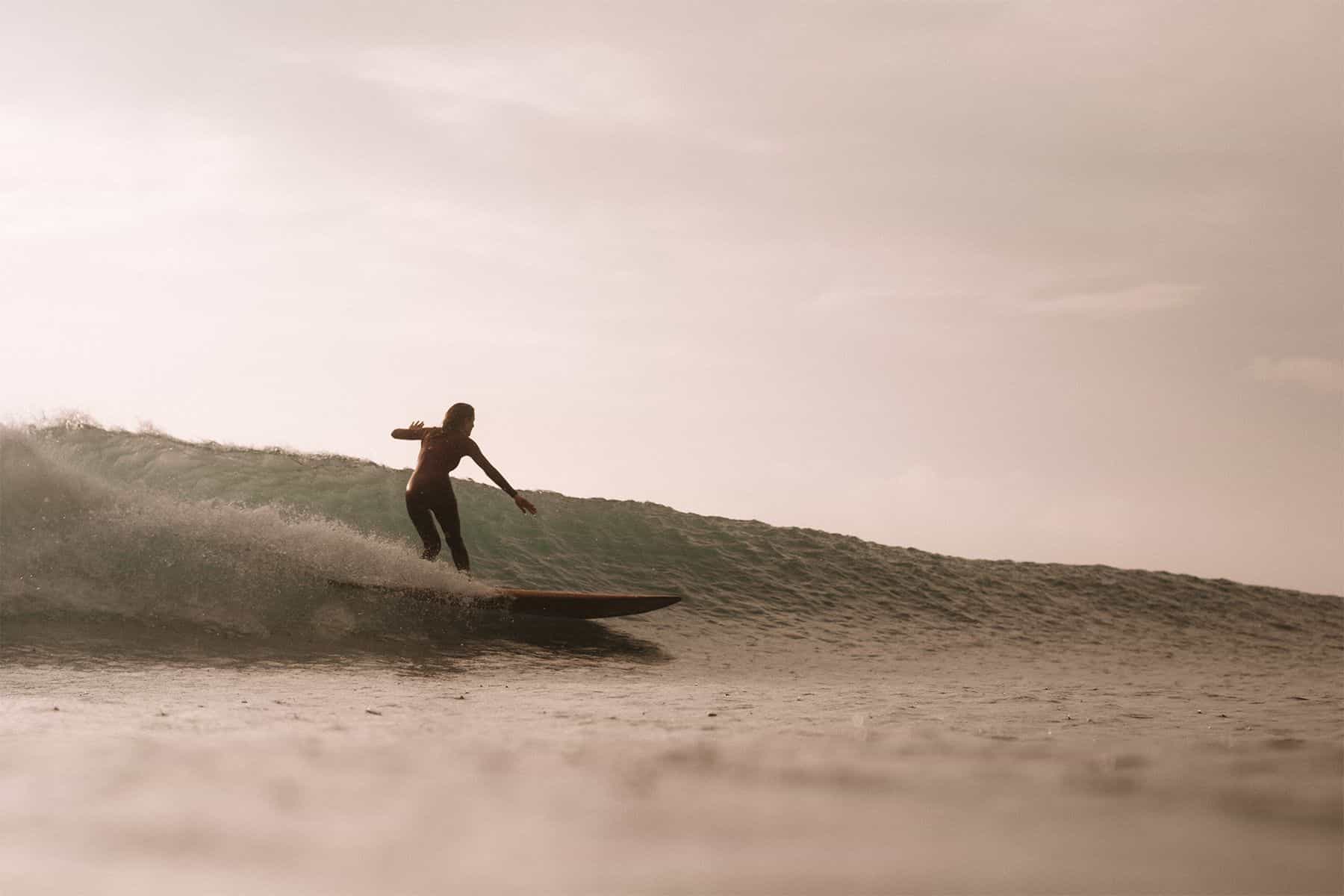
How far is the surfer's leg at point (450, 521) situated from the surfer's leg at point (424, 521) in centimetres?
8

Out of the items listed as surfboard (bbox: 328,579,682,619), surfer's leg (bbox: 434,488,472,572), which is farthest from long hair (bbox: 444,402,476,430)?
surfboard (bbox: 328,579,682,619)

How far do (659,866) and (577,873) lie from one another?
144 millimetres

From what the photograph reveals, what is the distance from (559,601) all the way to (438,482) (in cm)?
134

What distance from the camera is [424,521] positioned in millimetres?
8492

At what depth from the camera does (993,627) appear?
1109 centimetres

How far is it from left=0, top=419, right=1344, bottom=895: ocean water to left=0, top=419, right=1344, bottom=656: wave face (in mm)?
41

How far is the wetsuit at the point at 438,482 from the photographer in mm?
8445

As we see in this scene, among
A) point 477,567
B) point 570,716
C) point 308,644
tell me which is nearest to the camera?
point 570,716

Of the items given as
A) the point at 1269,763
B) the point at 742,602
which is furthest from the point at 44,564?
the point at 1269,763

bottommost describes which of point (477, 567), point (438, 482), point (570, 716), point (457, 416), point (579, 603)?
point (570, 716)

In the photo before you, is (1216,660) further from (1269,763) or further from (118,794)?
(118,794)

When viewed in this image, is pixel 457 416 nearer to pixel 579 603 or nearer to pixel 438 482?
pixel 438 482

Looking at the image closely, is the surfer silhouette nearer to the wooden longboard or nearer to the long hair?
the long hair

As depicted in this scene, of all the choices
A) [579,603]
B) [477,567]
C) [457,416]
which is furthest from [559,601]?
[477,567]
